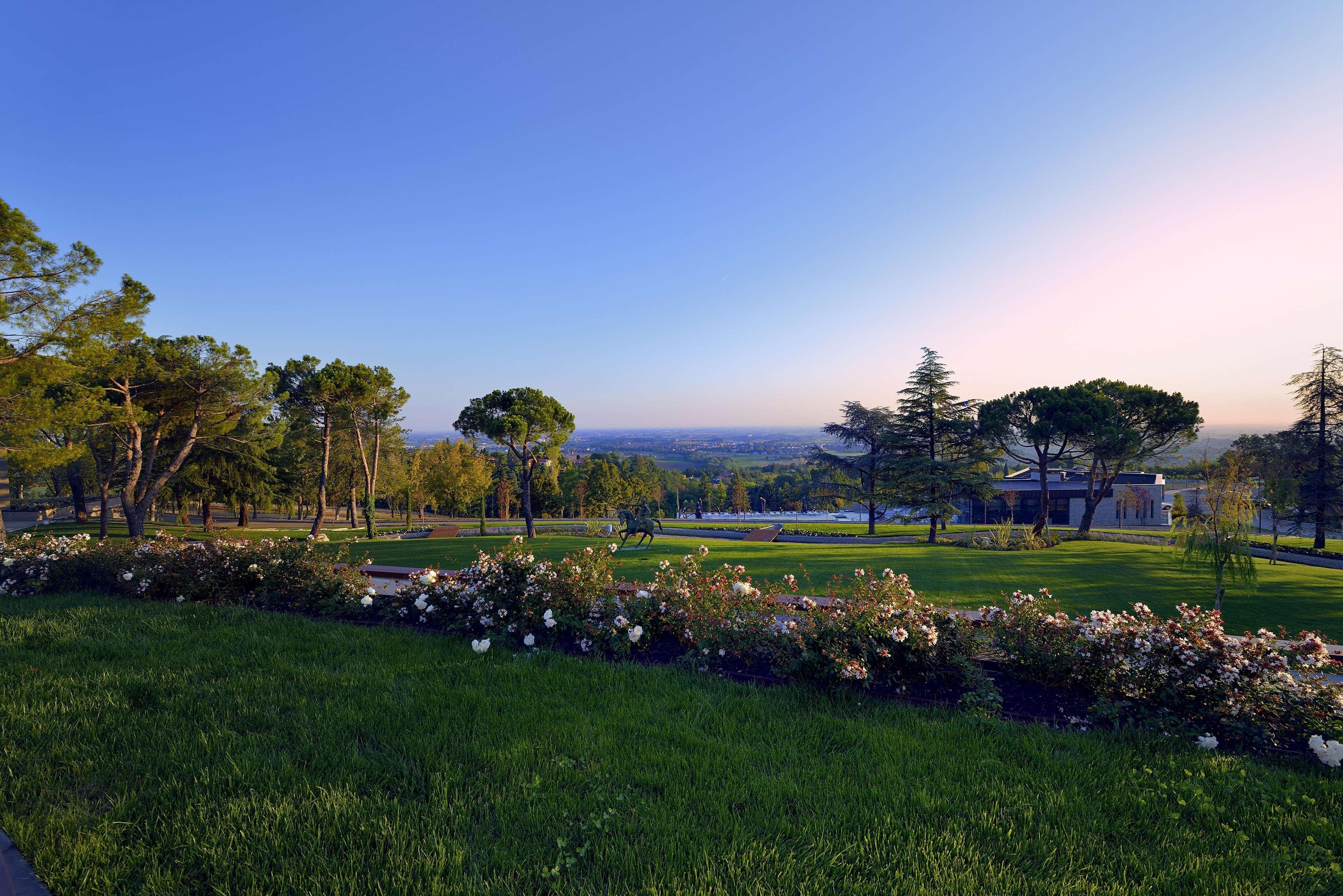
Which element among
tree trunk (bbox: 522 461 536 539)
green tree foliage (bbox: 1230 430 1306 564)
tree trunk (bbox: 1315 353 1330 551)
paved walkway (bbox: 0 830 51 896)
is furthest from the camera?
tree trunk (bbox: 522 461 536 539)

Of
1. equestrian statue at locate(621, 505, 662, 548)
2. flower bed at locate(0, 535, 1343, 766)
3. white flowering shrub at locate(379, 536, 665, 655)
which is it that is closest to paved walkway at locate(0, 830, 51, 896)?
flower bed at locate(0, 535, 1343, 766)

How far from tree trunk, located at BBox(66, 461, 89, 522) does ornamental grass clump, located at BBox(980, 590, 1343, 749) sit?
124 feet

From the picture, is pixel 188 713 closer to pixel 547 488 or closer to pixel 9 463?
pixel 9 463

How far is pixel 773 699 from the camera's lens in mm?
3963

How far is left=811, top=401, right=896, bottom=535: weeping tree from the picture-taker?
25670 mm

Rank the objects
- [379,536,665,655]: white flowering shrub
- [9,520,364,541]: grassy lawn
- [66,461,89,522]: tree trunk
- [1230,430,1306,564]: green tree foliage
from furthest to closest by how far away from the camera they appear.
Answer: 1. [66,461,89,522]: tree trunk
2. [9,520,364,541]: grassy lawn
3. [1230,430,1306,564]: green tree foliage
4. [379,536,665,655]: white flowering shrub

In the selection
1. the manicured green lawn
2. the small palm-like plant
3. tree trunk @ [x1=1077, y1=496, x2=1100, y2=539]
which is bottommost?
the manicured green lawn

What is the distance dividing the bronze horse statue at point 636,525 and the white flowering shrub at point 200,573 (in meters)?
7.22

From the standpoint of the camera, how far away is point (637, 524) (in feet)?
44.9

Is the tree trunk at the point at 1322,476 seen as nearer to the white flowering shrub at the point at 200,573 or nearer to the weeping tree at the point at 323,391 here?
the white flowering shrub at the point at 200,573

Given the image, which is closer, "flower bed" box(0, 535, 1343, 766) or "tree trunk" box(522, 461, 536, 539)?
"flower bed" box(0, 535, 1343, 766)

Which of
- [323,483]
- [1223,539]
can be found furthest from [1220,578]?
[323,483]

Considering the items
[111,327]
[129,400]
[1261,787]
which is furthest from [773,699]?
[129,400]

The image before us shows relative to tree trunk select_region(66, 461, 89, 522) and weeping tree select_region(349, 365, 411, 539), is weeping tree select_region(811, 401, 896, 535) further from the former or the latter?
tree trunk select_region(66, 461, 89, 522)
